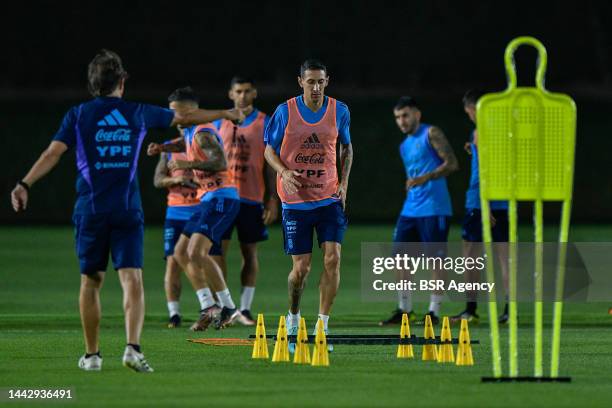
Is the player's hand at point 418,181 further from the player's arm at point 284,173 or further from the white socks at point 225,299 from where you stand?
the player's arm at point 284,173

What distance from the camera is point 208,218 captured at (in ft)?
44.3

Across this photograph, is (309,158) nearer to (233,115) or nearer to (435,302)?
(233,115)

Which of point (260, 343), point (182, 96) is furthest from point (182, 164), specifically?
point (260, 343)

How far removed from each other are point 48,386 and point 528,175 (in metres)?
3.17

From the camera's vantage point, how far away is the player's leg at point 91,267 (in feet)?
31.8

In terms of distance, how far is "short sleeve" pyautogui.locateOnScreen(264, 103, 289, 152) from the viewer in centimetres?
1150

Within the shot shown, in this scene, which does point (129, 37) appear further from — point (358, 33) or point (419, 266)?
point (419, 266)

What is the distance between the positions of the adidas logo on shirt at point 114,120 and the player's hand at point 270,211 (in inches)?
190

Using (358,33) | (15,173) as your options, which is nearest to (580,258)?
(358,33)

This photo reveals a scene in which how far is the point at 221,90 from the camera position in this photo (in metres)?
33.3

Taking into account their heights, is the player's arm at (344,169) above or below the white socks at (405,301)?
above

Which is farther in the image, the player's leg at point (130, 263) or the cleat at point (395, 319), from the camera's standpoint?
the cleat at point (395, 319)

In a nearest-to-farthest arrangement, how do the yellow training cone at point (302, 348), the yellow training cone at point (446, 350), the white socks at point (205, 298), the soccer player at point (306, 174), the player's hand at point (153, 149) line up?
the yellow training cone at point (302, 348), the yellow training cone at point (446, 350), the soccer player at point (306, 174), the player's hand at point (153, 149), the white socks at point (205, 298)

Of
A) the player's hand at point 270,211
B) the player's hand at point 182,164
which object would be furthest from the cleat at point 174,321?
the player's hand at point 182,164
